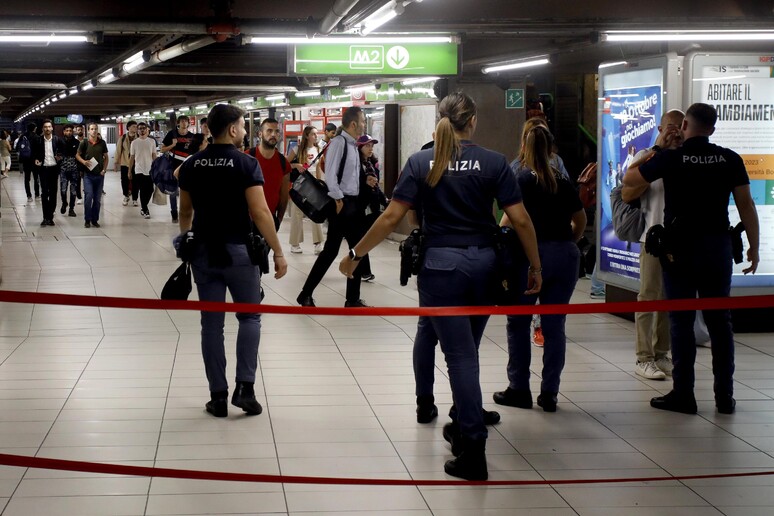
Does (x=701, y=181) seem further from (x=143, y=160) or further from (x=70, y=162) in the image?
(x=70, y=162)

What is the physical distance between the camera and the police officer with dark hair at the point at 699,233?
5.61 m

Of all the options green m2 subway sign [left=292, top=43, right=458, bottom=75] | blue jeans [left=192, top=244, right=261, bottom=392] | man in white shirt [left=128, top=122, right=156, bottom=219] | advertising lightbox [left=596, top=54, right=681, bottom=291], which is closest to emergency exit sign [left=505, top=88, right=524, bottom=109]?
green m2 subway sign [left=292, top=43, right=458, bottom=75]

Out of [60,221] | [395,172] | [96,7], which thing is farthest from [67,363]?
[60,221]

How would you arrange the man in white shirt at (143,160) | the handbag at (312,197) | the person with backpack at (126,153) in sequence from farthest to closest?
1. the person with backpack at (126,153)
2. the man in white shirt at (143,160)
3. the handbag at (312,197)

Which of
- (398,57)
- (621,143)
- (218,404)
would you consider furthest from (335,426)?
(398,57)

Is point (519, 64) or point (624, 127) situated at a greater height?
point (519, 64)

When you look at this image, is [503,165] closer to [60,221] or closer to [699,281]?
[699,281]

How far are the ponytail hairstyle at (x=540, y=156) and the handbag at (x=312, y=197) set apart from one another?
3.42m

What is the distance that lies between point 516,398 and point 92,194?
41.6ft

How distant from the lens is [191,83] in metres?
22.2

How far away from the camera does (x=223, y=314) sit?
5637 millimetres

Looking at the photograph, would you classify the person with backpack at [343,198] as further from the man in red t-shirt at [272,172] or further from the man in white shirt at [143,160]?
the man in white shirt at [143,160]

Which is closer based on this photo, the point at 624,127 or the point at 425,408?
the point at 425,408

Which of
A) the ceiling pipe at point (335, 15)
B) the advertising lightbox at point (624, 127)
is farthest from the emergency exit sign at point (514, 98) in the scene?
the advertising lightbox at point (624, 127)
